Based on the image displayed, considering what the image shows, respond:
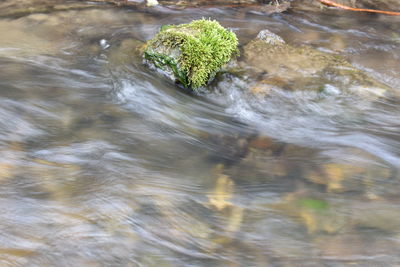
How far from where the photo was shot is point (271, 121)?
4312 mm

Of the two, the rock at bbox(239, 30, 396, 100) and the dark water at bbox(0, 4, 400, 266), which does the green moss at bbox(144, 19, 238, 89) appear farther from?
the rock at bbox(239, 30, 396, 100)

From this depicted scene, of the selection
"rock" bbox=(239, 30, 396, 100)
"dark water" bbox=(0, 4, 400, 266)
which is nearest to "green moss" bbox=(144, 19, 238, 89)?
"dark water" bbox=(0, 4, 400, 266)

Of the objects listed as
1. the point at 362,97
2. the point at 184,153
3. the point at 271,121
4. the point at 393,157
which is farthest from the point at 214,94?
the point at 393,157

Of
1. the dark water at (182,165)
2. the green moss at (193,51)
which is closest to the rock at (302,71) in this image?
the dark water at (182,165)

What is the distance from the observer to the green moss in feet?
14.7

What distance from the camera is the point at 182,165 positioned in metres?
3.62

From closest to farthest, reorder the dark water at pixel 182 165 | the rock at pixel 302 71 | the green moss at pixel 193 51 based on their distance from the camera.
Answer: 1. the dark water at pixel 182 165
2. the green moss at pixel 193 51
3. the rock at pixel 302 71

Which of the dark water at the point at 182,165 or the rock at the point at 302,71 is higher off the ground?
the rock at the point at 302,71

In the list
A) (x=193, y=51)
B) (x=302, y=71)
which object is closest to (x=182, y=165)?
(x=193, y=51)

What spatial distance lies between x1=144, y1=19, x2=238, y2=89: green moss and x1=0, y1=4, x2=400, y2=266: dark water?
0.70ft

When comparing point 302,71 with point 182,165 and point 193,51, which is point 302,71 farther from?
point 182,165

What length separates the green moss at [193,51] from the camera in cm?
449

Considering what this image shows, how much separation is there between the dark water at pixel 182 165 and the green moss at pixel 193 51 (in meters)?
0.21

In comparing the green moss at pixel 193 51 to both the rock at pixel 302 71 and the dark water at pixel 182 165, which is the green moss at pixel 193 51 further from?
the rock at pixel 302 71
